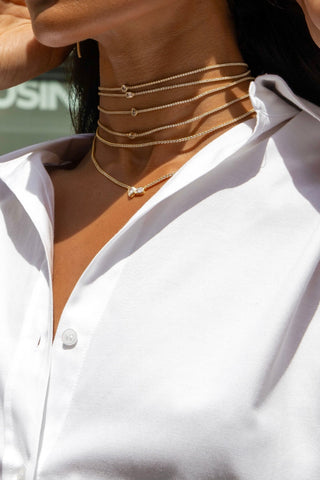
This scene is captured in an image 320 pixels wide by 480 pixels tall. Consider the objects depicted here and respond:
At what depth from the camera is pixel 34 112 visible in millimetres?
3305

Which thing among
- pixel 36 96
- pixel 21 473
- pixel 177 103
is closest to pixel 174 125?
pixel 177 103

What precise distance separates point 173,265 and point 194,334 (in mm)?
101

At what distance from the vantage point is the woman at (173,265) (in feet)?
3.12

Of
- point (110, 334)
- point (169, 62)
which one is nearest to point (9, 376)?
point (110, 334)

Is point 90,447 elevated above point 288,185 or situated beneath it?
situated beneath

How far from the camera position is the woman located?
3.12 feet

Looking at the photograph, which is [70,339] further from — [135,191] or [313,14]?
[313,14]

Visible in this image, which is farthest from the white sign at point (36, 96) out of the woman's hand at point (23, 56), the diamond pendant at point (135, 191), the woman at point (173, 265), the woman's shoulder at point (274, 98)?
the woman's shoulder at point (274, 98)

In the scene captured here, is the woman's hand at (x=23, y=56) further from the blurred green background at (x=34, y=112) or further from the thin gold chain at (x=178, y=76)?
the blurred green background at (x=34, y=112)

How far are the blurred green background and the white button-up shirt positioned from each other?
2221mm

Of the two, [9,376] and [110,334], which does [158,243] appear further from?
[9,376]

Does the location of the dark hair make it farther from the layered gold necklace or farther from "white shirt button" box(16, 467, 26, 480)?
"white shirt button" box(16, 467, 26, 480)

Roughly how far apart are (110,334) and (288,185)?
30cm

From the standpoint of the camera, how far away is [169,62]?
119 cm
